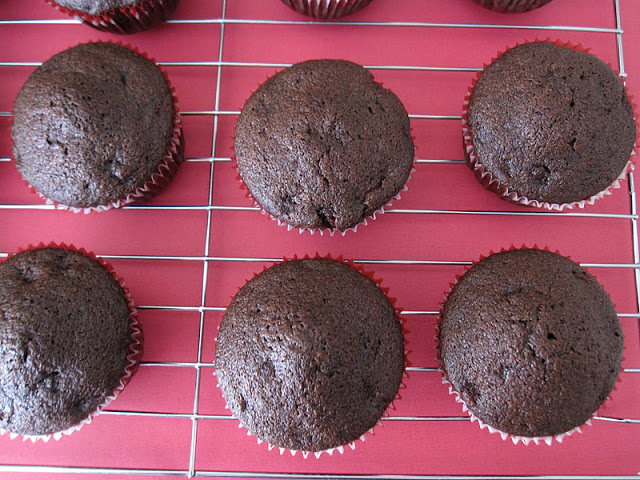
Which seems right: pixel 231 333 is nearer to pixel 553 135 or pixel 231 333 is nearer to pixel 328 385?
pixel 328 385

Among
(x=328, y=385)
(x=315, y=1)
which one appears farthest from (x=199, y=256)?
(x=315, y=1)

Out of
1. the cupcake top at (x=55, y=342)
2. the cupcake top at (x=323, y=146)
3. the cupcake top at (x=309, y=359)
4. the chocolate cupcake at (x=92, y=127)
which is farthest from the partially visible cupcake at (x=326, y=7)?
the cupcake top at (x=55, y=342)

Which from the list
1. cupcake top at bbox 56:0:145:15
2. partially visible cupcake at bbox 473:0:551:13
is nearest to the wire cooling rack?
partially visible cupcake at bbox 473:0:551:13

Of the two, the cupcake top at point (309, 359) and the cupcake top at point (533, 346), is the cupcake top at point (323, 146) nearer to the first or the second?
the cupcake top at point (309, 359)

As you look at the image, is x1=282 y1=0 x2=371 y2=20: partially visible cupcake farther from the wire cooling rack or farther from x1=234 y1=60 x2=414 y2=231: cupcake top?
x1=234 y1=60 x2=414 y2=231: cupcake top

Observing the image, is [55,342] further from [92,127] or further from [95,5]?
[95,5]
